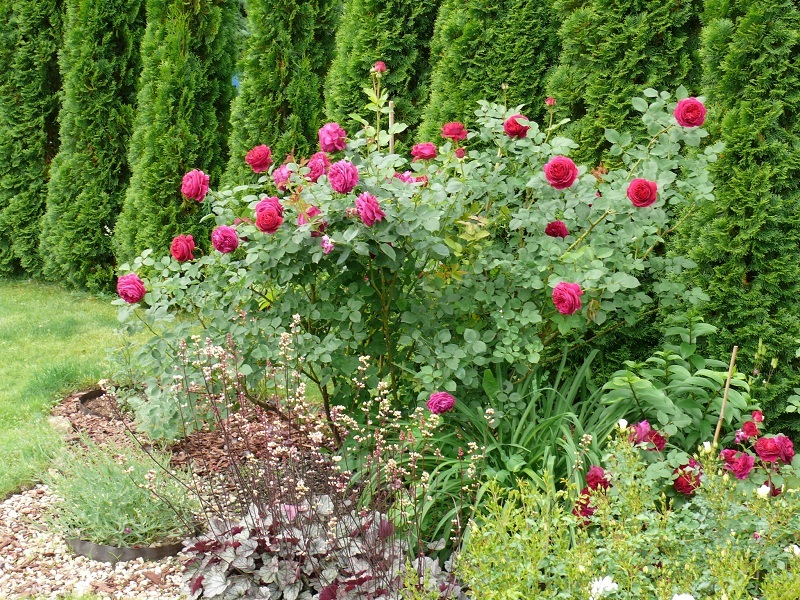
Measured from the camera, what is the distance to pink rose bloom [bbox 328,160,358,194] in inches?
119

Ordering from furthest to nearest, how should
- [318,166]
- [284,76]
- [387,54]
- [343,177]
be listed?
1. [284,76]
2. [387,54]
3. [318,166]
4. [343,177]

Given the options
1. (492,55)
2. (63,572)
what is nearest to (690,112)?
(492,55)

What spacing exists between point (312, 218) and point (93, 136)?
222 inches

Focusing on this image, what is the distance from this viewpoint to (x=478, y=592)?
7.79ft

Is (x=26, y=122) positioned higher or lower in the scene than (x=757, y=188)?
lower

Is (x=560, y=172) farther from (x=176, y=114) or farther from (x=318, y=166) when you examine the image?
(x=176, y=114)

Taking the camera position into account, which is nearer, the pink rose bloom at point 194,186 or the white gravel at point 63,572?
the white gravel at point 63,572

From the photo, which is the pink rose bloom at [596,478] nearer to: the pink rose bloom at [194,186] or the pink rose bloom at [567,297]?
the pink rose bloom at [567,297]

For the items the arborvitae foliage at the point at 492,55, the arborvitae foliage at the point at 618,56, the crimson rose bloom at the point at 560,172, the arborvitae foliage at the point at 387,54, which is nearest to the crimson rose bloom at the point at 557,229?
the crimson rose bloom at the point at 560,172

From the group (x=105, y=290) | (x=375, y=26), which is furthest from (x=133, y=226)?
(x=375, y=26)

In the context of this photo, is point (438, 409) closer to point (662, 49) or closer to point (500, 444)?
point (500, 444)

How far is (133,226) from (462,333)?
4.71m

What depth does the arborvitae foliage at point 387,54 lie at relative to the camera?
17.4ft

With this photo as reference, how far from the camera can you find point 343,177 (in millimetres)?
3029
